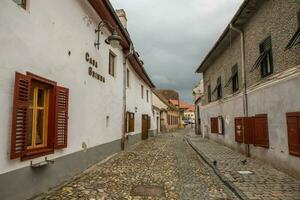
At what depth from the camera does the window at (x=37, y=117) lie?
14.8ft

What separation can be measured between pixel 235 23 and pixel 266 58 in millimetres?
2379

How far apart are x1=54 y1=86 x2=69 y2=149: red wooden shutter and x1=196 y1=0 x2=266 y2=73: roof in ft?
21.5

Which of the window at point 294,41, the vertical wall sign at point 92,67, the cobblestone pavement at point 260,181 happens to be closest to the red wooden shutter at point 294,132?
the cobblestone pavement at point 260,181

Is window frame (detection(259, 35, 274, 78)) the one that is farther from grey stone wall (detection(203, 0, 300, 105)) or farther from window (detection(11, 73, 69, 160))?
window (detection(11, 73, 69, 160))

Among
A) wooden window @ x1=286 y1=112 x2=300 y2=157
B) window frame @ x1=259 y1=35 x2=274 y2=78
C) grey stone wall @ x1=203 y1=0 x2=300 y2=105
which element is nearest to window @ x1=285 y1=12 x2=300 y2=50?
grey stone wall @ x1=203 y1=0 x2=300 y2=105

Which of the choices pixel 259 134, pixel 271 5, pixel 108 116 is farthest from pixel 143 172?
pixel 271 5

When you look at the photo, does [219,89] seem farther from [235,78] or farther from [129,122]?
[129,122]

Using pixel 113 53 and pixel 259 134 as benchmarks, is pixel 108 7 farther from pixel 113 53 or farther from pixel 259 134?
pixel 259 134

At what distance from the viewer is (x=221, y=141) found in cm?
1498

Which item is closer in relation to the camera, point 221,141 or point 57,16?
point 57,16

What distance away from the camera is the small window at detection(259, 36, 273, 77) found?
8227 mm

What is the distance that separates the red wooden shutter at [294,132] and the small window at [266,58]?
2.13 m

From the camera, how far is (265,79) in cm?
838

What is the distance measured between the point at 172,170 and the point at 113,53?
18.7 feet
